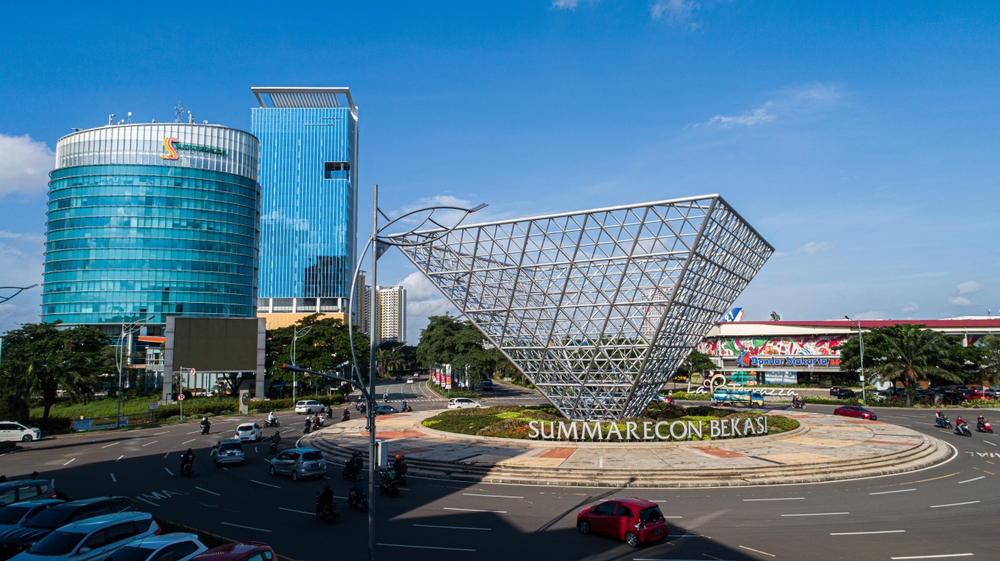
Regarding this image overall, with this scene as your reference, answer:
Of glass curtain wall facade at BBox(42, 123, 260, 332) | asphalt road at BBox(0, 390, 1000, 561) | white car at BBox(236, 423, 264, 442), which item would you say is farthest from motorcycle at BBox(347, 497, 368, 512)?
glass curtain wall facade at BBox(42, 123, 260, 332)

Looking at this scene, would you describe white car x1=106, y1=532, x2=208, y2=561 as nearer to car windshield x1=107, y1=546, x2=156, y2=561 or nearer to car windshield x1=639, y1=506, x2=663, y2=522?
car windshield x1=107, y1=546, x2=156, y2=561

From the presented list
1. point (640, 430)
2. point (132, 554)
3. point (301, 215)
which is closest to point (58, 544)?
point (132, 554)

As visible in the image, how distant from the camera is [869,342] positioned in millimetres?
82750

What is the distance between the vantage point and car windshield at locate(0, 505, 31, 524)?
19.7 meters

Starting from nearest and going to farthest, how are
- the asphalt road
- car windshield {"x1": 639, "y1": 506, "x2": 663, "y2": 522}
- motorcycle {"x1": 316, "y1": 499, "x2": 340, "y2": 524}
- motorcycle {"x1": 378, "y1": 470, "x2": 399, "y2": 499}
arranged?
the asphalt road
car windshield {"x1": 639, "y1": 506, "x2": 663, "y2": 522}
motorcycle {"x1": 316, "y1": 499, "x2": 340, "y2": 524}
motorcycle {"x1": 378, "y1": 470, "x2": 399, "y2": 499}

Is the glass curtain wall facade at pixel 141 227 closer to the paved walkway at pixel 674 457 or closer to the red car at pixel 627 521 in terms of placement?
the paved walkway at pixel 674 457

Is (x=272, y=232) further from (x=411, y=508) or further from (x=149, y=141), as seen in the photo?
(x=411, y=508)

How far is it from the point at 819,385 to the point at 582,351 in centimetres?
7754

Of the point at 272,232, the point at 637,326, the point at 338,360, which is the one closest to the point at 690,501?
the point at 637,326

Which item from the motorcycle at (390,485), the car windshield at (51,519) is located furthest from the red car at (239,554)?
the motorcycle at (390,485)

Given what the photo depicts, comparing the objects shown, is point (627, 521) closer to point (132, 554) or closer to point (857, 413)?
point (132, 554)

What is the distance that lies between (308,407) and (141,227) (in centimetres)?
8155

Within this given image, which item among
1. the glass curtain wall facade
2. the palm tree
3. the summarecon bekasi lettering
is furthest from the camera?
the glass curtain wall facade

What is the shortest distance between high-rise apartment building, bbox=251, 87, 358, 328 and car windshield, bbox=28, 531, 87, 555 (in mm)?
177690
